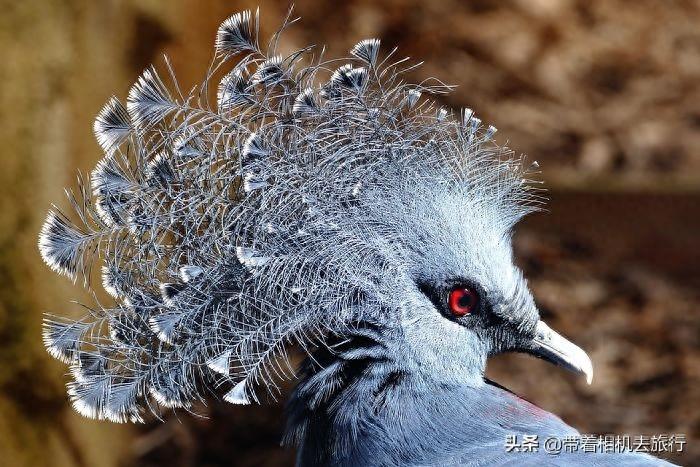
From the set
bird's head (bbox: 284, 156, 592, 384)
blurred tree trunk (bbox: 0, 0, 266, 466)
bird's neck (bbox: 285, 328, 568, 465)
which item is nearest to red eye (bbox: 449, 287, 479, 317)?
bird's head (bbox: 284, 156, 592, 384)

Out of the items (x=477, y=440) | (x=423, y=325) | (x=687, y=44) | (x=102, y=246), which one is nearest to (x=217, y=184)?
(x=102, y=246)

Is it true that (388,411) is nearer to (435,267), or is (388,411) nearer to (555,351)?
(435,267)

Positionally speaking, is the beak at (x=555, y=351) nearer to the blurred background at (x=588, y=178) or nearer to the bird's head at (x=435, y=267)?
the bird's head at (x=435, y=267)

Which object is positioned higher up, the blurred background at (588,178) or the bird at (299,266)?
the blurred background at (588,178)

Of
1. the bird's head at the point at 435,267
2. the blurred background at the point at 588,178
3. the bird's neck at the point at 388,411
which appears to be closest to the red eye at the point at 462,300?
the bird's head at the point at 435,267

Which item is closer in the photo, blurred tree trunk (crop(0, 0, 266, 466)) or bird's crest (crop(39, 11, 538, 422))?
bird's crest (crop(39, 11, 538, 422))

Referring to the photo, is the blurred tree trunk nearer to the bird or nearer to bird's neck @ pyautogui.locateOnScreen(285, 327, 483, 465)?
the bird

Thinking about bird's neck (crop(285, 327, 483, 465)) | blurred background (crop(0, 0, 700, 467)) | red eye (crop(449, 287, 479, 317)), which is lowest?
bird's neck (crop(285, 327, 483, 465))

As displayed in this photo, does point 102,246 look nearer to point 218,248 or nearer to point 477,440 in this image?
point 218,248

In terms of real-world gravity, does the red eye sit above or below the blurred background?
below
